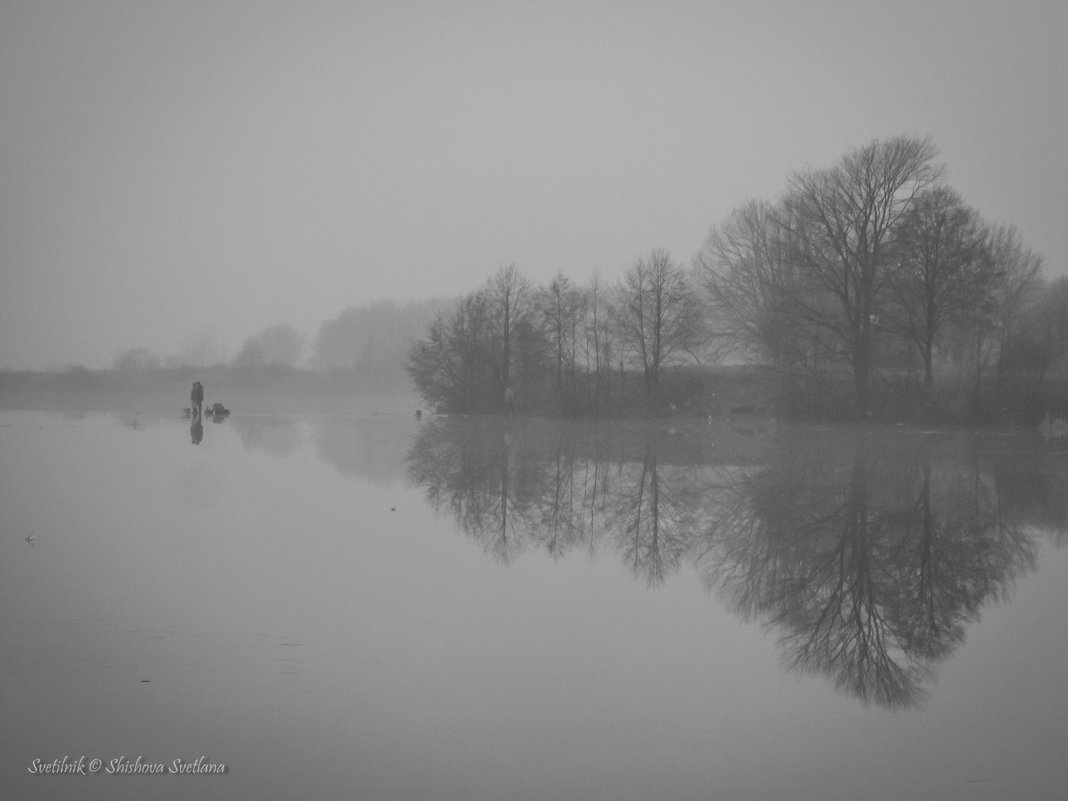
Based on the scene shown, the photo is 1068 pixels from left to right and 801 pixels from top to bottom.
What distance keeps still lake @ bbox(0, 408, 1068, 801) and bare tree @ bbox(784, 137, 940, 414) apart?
87.1 ft

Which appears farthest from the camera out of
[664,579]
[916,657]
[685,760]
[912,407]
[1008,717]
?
[912,407]

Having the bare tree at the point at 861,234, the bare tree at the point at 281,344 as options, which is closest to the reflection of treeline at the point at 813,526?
the bare tree at the point at 861,234

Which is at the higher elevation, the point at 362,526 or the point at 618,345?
the point at 618,345

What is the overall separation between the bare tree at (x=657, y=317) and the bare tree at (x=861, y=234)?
9.57 m

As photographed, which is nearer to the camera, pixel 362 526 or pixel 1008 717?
pixel 1008 717

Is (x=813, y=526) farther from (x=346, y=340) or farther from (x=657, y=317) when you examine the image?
(x=346, y=340)

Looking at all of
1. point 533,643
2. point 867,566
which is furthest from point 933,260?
point 533,643

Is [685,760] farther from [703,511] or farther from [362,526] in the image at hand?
[703,511]

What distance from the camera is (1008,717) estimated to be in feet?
18.7

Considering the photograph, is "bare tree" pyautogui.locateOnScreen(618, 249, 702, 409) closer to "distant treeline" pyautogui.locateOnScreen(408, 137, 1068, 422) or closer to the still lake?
"distant treeline" pyautogui.locateOnScreen(408, 137, 1068, 422)

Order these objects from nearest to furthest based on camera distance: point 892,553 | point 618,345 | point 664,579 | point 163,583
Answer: point 163,583, point 664,579, point 892,553, point 618,345

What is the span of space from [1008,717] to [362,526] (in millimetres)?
8500

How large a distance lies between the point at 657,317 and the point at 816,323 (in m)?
11.3

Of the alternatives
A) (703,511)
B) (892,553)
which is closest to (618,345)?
(703,511)
